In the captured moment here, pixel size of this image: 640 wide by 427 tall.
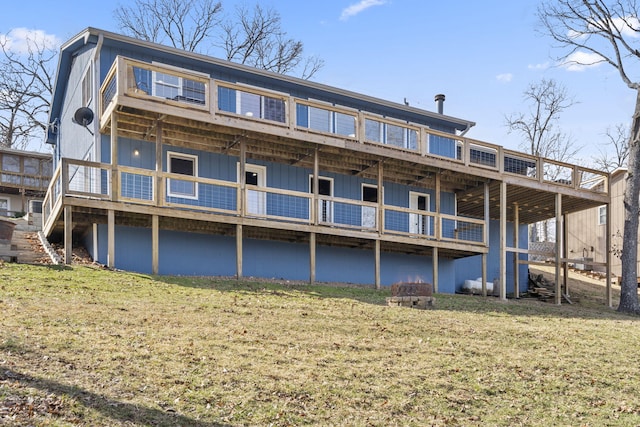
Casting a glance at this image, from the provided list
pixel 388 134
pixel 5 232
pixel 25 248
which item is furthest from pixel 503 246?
Result: pixel 5 232

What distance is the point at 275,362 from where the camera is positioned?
8.86 metres

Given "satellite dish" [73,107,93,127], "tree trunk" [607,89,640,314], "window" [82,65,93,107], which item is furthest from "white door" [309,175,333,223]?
"tree trunk" [607,89,640,314]

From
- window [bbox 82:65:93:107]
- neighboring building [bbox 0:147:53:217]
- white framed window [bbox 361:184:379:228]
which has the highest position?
window [bbox 82:65:93:107]

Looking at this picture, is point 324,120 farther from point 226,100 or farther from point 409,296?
point 409,296

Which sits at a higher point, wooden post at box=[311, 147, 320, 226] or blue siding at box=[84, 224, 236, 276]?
wooden post at box=[311, 147, 320, 226]

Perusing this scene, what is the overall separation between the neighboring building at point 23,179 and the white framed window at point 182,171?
17.9 meters

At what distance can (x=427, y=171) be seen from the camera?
68.8 feet

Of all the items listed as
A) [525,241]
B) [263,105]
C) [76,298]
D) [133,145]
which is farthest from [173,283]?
[525,241]

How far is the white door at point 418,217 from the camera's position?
21.7m

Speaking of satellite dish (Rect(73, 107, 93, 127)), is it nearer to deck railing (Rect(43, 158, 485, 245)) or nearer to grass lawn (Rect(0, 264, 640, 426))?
deck railing (Rect(43, 158, 485, 245))

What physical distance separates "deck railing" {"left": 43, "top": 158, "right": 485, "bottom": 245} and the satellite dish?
4.39 ft

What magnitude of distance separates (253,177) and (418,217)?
6.03 m

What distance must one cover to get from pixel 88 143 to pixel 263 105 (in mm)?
5411

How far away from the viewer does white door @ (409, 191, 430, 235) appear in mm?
21672
